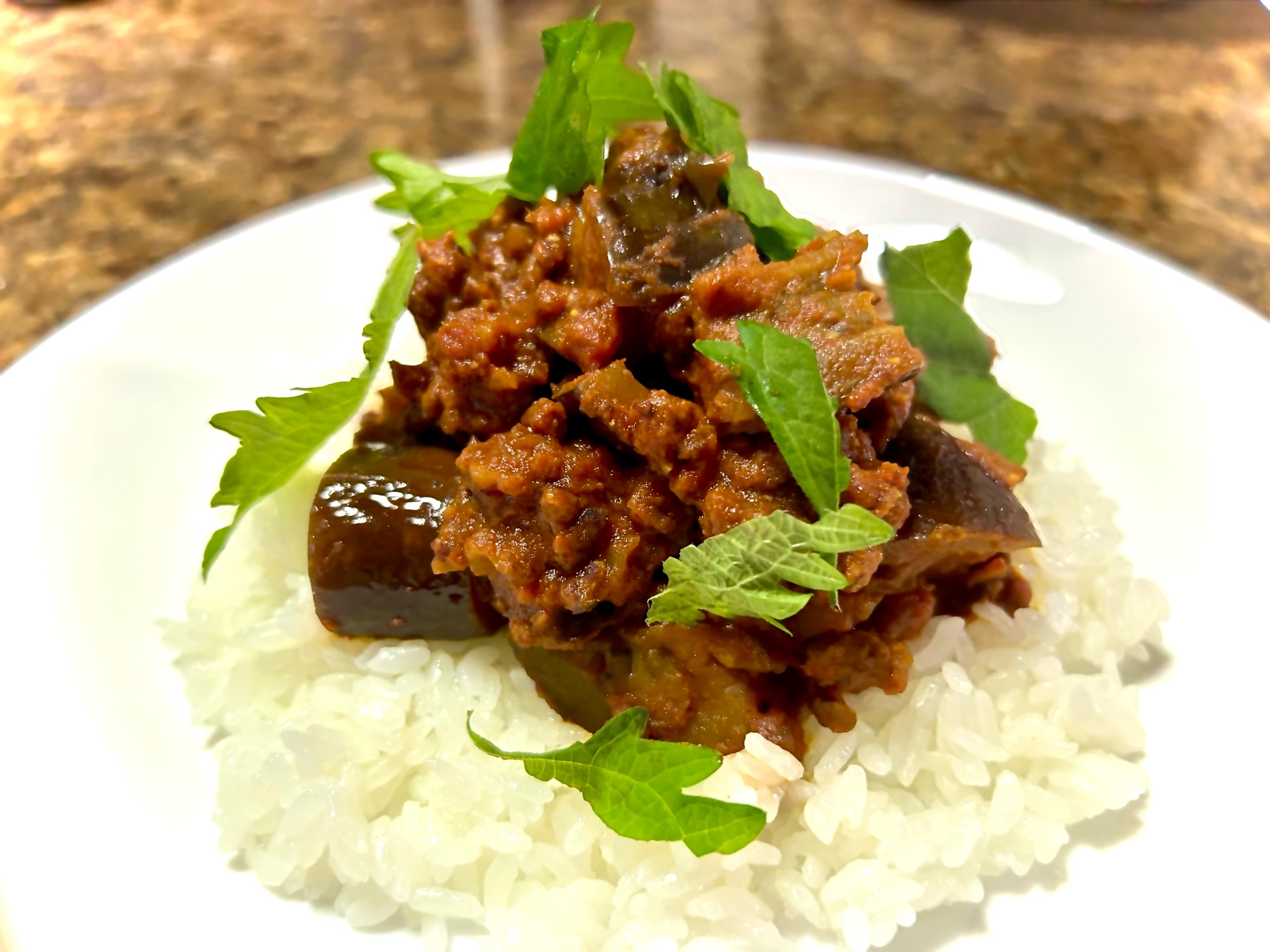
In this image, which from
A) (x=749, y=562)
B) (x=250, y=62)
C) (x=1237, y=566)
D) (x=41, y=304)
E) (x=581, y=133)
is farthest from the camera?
(x=250, y=62)

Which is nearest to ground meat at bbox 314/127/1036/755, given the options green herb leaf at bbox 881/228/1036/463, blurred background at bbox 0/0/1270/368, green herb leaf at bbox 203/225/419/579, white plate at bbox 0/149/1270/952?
green herb leaf at bbox 203/225/419/579

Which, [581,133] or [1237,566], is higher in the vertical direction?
[581,133]

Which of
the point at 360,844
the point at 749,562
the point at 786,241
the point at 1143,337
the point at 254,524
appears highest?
the point at 786,241

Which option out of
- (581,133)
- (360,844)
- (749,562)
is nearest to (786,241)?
(581,133)

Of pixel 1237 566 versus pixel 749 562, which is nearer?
pixel 749 562

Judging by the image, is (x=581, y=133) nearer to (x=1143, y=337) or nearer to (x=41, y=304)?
(x=1143, y=337)
